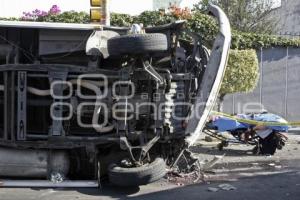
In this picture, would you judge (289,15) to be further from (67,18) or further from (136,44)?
(136,44)

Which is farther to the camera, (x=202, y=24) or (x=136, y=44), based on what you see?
(x=202, y=24)

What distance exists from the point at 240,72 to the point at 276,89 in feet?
9.33

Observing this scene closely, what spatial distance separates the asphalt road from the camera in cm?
632

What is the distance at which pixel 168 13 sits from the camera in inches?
533

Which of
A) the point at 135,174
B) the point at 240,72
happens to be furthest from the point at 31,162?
the point at 240,72

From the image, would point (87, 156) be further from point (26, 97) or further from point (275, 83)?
point (275, 83)

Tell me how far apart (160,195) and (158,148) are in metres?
0.77

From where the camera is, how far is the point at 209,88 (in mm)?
6820

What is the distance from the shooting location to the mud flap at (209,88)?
674cm

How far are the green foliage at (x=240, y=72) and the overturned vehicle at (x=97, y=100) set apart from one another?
252 inches

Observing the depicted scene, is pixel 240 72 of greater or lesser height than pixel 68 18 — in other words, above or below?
below

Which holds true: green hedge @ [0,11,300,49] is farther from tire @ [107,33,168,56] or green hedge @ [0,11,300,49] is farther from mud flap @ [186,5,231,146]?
tire @ [107,33,168,56]

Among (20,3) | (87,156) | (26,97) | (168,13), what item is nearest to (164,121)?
(87,156)

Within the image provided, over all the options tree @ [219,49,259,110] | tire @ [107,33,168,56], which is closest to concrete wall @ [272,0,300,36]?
tree @ [219,49,259,110]
